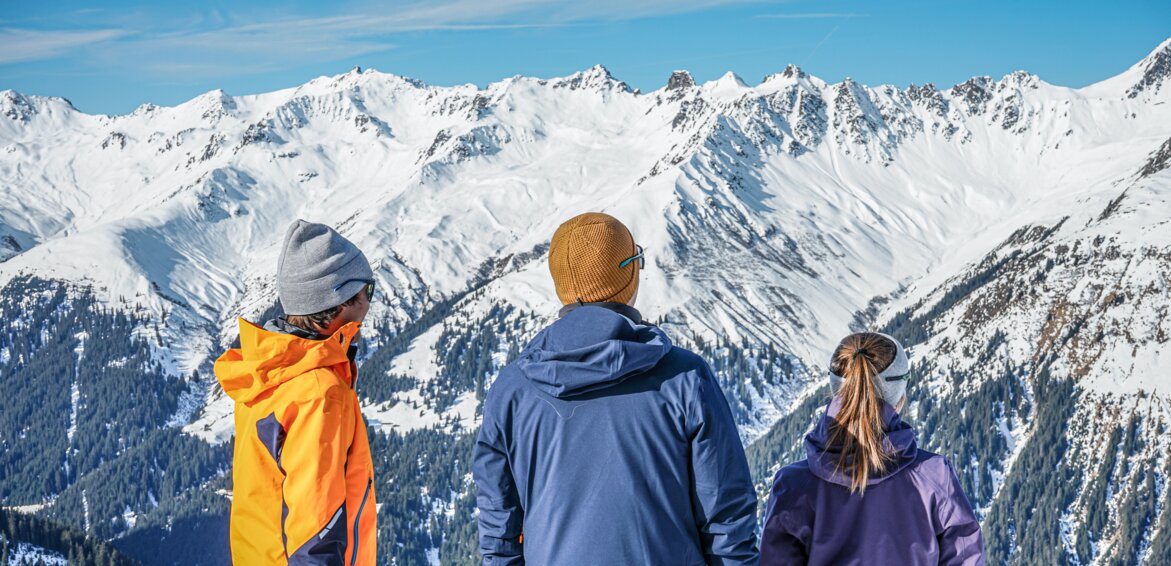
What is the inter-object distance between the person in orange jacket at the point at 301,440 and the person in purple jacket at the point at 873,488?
394 centimetres

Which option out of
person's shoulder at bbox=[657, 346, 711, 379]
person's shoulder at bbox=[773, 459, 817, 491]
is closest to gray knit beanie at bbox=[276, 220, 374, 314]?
person's shoulder at bbox=[657, 346, 711, 379]

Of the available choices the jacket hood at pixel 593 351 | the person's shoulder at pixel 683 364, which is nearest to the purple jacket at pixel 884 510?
the person's shoulder at pixel 683 364

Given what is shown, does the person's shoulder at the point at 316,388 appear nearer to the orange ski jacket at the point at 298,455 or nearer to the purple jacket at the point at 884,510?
the orange ski jacket at the point at 298,455

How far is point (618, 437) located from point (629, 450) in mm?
131

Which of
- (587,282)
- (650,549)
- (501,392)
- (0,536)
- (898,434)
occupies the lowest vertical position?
(0,536)

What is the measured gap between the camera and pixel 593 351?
22.4 feet

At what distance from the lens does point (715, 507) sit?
22.6ft

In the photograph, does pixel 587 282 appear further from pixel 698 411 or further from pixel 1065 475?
pixel 1065 475

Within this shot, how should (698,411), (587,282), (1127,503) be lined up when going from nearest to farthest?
(698,411), (587,282), (1127,503)

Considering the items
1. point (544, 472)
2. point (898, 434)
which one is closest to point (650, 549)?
point (544, 472)

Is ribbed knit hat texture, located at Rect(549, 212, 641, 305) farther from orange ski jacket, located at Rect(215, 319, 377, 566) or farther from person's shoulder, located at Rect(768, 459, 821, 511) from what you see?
person's shoulder, located at Rect(768, 459, 821, 511)

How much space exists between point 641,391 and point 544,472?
3.65ft

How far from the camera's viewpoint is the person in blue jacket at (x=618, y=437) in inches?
271

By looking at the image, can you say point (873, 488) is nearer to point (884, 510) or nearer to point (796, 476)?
point (884, 510)
